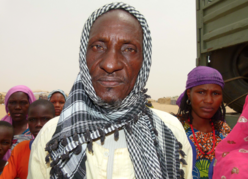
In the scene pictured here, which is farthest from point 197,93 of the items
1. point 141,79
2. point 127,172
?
point 127,172

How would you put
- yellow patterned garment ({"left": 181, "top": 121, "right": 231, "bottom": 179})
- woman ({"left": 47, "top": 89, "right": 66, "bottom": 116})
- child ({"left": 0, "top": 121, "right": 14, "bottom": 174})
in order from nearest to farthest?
yellow patterned garment ({"left": 181, "top": 121, "right": 231, "bottom": 179}) < child ({"left": 0, "top": 121, "right": 14, "bottom": 174}) < woman ({"left": 47, "top": 89, "right": 66, "bottom": 116})

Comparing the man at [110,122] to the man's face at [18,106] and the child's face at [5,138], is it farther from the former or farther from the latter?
the man's face at [18,106]

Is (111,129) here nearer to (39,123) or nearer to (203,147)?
(203,147)

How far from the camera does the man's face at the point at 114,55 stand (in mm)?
1184

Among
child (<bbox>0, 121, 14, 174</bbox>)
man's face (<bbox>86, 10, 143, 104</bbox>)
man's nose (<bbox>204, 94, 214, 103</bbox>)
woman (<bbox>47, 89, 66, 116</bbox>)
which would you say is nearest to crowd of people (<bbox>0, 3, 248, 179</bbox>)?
man's face (<bbox>86, 10, 143, 104</bbox>)

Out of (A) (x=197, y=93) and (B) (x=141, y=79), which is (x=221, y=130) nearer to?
(A) (x=197, y=93)

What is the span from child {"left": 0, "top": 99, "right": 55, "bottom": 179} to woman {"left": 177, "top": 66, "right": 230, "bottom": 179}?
181cm

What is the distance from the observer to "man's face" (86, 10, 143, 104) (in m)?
1.18

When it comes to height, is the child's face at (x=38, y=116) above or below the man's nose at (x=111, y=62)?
below

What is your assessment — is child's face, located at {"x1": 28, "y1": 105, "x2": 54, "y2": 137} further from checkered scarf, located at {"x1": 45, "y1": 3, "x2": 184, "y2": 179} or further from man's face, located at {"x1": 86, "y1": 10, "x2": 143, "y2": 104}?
man's face, located at {"x1": 86, "y1": 10, "x2": 143, "y2": 104}

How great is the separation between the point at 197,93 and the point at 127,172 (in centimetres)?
154

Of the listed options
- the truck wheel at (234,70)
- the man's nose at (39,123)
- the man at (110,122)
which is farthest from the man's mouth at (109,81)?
the truck wheel at (234,70)

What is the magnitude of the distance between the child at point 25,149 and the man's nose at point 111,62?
1.66 m

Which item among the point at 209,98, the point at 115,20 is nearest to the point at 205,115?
the point at 209,98
